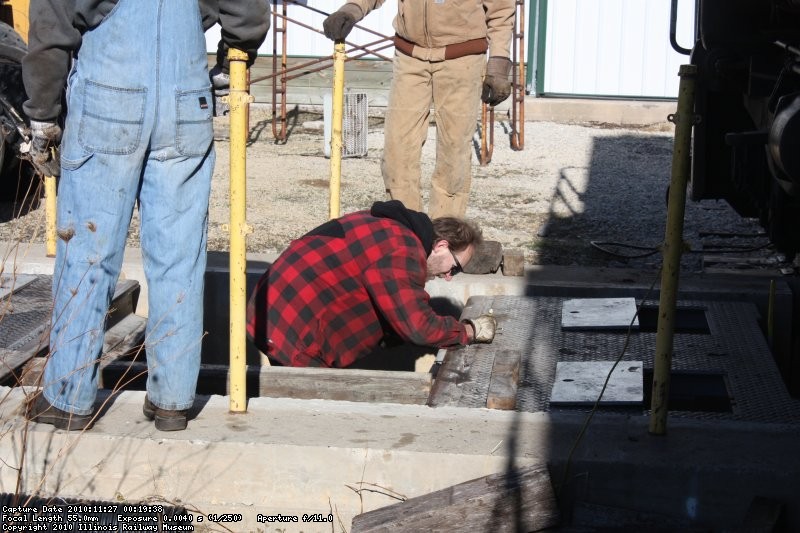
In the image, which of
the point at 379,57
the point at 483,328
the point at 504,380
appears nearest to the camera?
the point at 504,380

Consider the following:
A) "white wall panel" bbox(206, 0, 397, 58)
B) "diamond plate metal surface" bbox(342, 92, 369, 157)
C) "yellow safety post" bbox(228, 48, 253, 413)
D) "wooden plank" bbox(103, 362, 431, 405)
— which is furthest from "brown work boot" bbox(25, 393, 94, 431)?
"white wall panel" bbox(206, 0, 397, 58)

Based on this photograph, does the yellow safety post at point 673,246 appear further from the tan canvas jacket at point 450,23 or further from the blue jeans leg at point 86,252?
the tan canvas jacket at point 450,23

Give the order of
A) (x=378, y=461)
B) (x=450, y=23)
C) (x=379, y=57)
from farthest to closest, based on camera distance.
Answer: (x=379, y=57) → (x=450, y=23) → (x=378, y=461)

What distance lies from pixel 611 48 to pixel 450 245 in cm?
1102

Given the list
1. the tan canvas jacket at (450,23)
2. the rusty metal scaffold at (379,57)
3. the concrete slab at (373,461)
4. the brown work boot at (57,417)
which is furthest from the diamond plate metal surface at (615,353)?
the rusty metal scaffold at (379,57)

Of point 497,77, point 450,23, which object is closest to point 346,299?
point 497,77

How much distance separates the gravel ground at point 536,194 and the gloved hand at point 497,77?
1308 millimetres

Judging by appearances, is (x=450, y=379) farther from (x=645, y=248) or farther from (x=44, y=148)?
(x=645, y=248)

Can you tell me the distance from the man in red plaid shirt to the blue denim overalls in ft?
3.43

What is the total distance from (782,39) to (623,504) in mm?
2541

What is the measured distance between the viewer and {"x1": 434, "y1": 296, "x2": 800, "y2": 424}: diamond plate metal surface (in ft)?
13.0

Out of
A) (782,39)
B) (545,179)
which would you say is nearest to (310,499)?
(782,39)

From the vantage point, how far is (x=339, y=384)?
430 cm

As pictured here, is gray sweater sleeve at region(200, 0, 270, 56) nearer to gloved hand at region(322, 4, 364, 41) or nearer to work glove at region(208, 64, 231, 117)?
work glove at region(208, 64, 231, 117)
